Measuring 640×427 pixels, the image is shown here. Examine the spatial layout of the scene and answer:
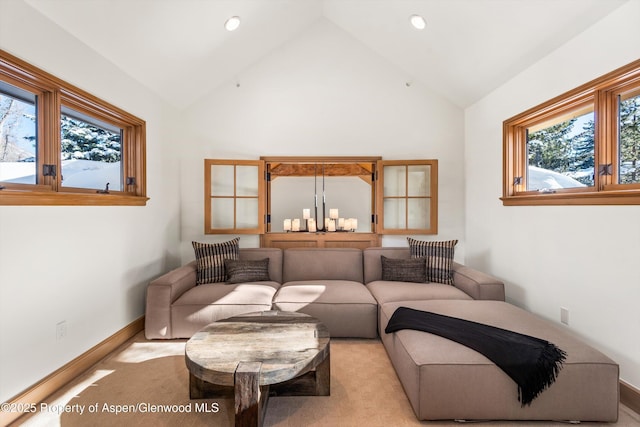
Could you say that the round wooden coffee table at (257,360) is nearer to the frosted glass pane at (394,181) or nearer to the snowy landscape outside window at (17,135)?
the snowy landscape outside window at (17,135)

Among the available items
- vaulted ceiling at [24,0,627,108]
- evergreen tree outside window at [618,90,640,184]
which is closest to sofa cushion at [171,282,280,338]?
vaulted ceiling at [24,0,627,108]

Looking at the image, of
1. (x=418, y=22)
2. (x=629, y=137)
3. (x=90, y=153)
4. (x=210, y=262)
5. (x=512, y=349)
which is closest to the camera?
(x=512, y=349)

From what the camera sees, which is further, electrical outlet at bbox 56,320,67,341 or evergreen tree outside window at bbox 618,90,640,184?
electrical outlet at bbox 56,320,67,341

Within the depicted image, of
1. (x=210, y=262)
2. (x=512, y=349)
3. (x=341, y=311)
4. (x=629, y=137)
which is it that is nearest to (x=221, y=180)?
(x=210, y=262)

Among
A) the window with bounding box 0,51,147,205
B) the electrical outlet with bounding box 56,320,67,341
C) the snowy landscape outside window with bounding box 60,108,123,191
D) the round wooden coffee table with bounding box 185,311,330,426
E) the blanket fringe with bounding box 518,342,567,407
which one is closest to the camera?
the round wooden coffee table with bounding box 185,311,330,426

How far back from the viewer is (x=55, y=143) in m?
2.17

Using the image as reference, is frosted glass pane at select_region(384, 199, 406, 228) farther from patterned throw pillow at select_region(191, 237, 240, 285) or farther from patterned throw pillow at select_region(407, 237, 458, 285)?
patterned throw pillow at select_region(191, 237, 240, 285)

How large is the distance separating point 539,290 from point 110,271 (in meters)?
3.60

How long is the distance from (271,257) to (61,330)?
6.29ft

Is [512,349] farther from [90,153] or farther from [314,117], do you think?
[90,153]

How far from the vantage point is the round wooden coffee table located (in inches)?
61.3

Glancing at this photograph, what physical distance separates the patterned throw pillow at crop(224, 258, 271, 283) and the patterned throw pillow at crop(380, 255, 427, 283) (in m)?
1.30

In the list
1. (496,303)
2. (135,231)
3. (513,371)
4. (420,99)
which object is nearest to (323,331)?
(513,371)

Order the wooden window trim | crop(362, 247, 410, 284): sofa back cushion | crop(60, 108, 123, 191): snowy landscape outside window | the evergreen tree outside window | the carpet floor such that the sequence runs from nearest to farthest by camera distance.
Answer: the carpet floor
the evergreen tree outside window
crop(60, 108, 123, 191): snowy landscape outside window
crop(362, 247, 410, 284): sofa back cushion
the wooden window trim
